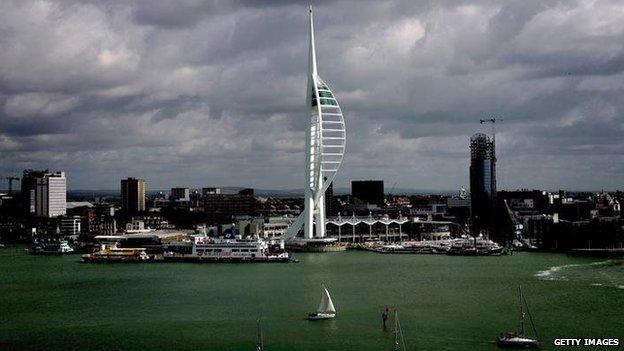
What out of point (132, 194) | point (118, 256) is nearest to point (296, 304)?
point (118, 256)

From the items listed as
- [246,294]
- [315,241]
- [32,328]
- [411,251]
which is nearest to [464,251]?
[411,251]

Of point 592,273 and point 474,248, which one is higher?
point 474,248

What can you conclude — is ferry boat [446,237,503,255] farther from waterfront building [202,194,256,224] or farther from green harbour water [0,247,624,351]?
waterfront building [202,194,256,224]

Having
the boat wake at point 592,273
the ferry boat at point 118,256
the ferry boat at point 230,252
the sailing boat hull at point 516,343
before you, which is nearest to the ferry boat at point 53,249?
the ferry boat at point 118,256

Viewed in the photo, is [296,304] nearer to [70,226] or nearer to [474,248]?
[474,248]

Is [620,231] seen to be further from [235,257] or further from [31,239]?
[31,239]

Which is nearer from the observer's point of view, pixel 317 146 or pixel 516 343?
pixel 516 343

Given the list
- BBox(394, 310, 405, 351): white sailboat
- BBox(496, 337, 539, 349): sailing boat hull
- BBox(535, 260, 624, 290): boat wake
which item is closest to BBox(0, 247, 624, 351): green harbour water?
BBox(535, 260, 624, 290): boat wake
